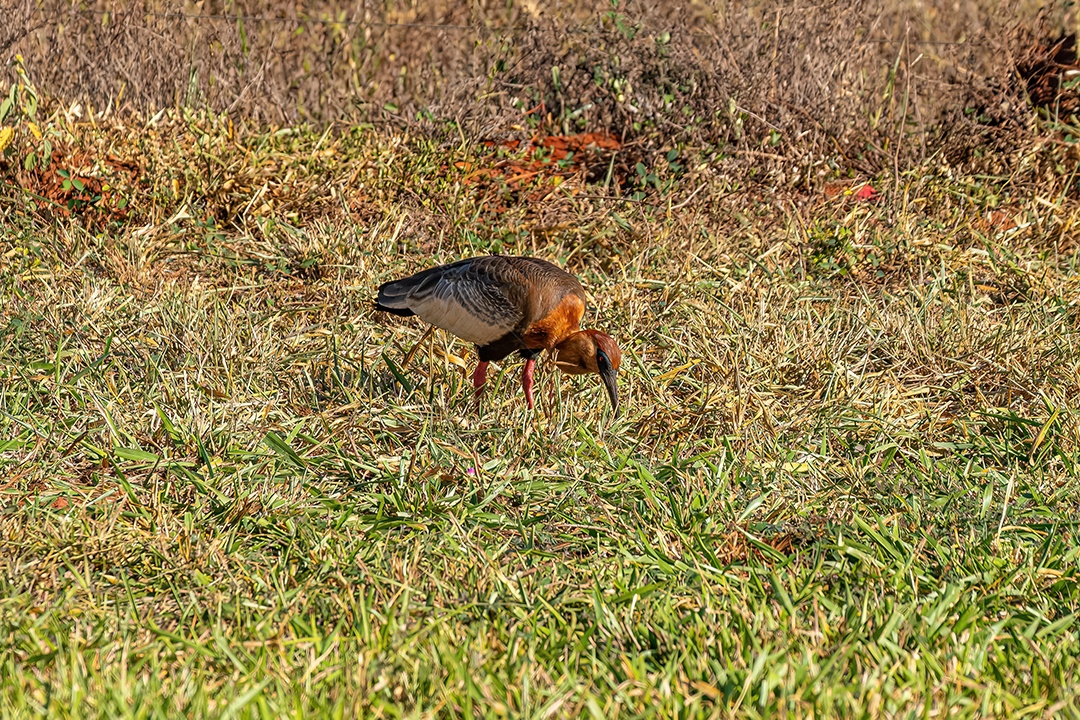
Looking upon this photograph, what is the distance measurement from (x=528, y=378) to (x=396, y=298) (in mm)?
772

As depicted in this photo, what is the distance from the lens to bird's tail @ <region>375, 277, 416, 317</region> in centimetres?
506

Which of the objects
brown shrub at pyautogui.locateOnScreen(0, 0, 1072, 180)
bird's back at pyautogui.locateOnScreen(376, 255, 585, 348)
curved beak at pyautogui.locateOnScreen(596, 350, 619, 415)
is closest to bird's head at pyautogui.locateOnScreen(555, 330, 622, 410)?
curved beak at pyautogui.locateOnScreen(596, 350, 619, 415)

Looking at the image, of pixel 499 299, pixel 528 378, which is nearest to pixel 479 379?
pixel 528 378

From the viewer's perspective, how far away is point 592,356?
4574 millimetres

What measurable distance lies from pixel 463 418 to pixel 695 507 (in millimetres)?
1117

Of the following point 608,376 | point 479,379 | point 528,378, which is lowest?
point 479,379

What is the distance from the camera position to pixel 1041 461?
4.25 meters

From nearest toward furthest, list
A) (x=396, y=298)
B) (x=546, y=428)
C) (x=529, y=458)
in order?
(x=529, y=458), (x=546, y=428), (x=396, y=298)

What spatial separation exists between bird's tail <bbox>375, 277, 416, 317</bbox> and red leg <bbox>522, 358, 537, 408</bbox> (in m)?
0.59

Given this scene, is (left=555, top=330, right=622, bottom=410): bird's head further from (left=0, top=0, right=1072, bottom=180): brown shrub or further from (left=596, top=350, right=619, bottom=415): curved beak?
(left=0, top=0, right=1072, bottom=180): brown shrub

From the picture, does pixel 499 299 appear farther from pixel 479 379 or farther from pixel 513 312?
pixel 479 379

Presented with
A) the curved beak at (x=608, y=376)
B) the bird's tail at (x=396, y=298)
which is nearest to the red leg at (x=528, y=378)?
the curved beak at (x=608, y=376)

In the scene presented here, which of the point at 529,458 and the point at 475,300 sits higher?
the point at 475,300

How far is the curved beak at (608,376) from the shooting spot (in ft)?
14.6
